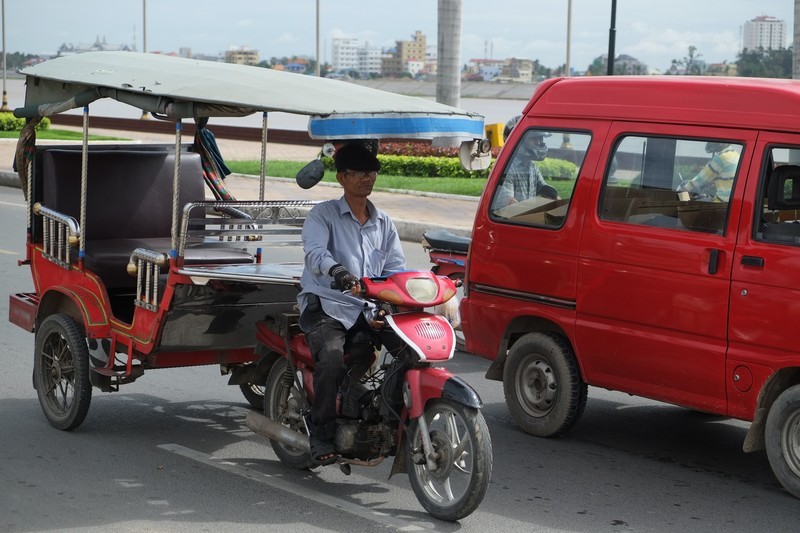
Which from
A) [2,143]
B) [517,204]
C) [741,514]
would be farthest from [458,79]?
[741,514]

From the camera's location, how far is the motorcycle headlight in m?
5.28

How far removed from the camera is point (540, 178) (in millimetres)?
7133

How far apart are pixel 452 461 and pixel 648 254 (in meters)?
1.78

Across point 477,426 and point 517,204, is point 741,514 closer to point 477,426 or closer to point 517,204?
point 477,426

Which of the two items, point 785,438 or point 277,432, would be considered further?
point 277,432

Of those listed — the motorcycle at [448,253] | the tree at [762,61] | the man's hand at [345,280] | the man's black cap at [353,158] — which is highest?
the tree at [762,61]

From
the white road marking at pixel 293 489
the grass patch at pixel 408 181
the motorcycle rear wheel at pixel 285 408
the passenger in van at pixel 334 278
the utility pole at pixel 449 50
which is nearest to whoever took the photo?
Answer: the white road marking at pixel 293 489

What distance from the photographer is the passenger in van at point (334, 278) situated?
553 cm

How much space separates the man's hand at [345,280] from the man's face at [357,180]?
1.62 feet

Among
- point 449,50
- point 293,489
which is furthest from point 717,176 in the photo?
point 449,50

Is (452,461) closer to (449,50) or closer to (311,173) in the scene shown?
(311,173)

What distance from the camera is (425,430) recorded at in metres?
5.35

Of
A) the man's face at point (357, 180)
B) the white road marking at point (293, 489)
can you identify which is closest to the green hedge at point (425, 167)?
the white road marking at point (293, 489)

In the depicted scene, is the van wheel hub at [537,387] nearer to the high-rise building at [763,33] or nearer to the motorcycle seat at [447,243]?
the motorcycle seat at [447,243]
